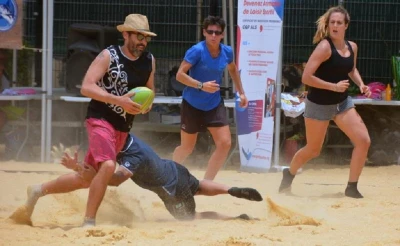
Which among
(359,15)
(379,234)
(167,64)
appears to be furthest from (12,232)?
(359,15)

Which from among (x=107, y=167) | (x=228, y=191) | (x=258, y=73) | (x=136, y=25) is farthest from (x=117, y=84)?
(x=258, y=73)

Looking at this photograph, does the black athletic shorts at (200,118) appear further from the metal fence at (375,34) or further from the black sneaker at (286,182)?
the metal fence at (375,34)

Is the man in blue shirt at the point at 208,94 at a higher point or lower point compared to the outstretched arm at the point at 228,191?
higher

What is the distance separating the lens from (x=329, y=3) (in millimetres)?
14328

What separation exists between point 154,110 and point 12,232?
6.92 m

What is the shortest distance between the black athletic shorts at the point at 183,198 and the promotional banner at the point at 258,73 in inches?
168

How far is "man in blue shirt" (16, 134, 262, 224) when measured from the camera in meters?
7.68

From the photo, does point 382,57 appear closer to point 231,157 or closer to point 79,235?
point 231,157

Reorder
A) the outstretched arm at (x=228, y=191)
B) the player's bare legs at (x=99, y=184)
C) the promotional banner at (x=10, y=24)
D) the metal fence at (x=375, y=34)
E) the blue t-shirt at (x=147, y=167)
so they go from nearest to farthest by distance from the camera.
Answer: the player's bare legs at (x=99, y=184)
the blue t-shirt at (x=147, y=167)
the outstretched arm at (x=228, y=191)
the promotional banner at (x=10, y=24)
the metal fence at (x=375, y=34)

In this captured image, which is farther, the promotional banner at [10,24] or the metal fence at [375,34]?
the metal fence at [375,34]

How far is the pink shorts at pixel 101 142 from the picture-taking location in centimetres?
740

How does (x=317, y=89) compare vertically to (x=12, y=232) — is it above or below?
above

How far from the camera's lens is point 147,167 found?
784 centimetres

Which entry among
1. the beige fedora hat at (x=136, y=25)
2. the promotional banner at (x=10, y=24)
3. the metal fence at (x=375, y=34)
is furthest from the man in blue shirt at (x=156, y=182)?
the metal fence at (x=375, y=34)
